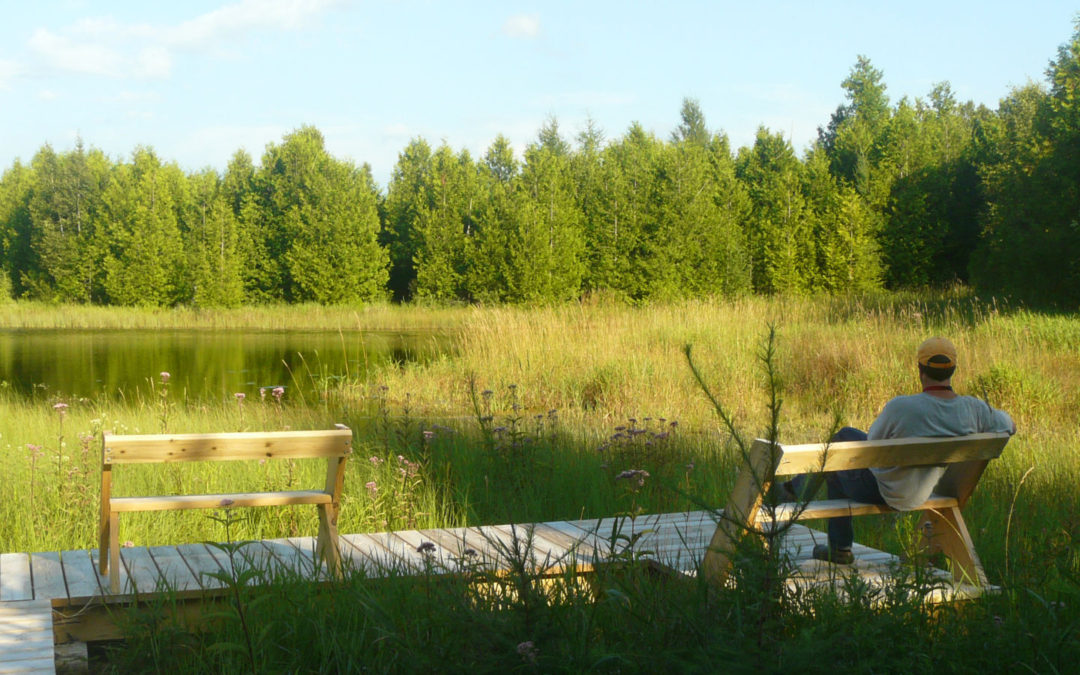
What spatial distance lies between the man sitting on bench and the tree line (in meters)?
19.4

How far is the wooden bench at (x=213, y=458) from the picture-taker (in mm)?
3117

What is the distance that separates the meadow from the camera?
3.06 meters

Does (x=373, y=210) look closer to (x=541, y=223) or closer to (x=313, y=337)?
(x=541, y=223)

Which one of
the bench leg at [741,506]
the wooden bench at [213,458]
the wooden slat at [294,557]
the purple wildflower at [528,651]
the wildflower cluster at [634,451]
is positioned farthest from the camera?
the wildflower cluster at [634,451]

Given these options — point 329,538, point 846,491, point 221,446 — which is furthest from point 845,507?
point 221,446

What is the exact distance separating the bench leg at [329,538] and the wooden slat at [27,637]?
0.84 metres

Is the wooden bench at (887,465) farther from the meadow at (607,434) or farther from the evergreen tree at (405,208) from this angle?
the evergreen tree at (405,208)

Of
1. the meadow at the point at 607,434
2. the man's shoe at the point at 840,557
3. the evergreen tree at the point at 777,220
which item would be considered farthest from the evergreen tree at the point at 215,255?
the man's shoe at the point at 840,557

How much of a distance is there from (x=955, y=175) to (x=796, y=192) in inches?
218

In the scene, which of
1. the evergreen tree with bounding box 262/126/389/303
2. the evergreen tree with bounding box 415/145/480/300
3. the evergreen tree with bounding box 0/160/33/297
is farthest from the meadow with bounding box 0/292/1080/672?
the evergreen tree with bounding box 0/160/33/297

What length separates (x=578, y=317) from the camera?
1345 cm

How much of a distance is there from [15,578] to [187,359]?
16723 millimetres

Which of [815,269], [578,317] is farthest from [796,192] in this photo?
[578,317]

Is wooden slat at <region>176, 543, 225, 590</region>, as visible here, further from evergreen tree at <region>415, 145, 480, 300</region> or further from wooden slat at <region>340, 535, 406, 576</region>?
evergreen tree at <region>415, 145, 480, 300</region>
